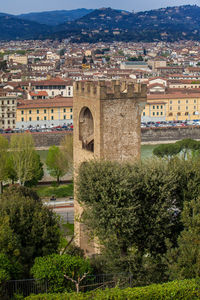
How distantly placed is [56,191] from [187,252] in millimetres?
10507

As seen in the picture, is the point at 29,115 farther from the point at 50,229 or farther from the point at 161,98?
the point at 50,229

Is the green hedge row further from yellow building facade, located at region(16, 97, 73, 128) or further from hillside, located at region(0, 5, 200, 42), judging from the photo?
hillside, located at region(0, 5, 200, 42)

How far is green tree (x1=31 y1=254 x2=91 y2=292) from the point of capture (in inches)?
252

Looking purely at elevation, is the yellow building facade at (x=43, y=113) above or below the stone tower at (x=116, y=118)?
below

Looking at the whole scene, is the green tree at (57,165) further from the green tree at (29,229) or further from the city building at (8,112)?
the city building at (8,112)

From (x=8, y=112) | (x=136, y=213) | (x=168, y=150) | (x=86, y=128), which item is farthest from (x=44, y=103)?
(x=136, y=213)

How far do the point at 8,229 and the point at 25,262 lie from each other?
60cm

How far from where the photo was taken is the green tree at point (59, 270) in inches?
252

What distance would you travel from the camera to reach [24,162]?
16969 mm

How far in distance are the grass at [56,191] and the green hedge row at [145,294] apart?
1026cm

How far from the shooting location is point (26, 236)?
7.57m

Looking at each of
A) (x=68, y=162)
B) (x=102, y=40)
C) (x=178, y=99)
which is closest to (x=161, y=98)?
(x=178, y=99)

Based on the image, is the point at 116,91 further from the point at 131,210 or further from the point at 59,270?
the point at 59,270

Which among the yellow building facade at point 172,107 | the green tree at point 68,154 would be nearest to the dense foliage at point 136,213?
the green tree at point 68,154
